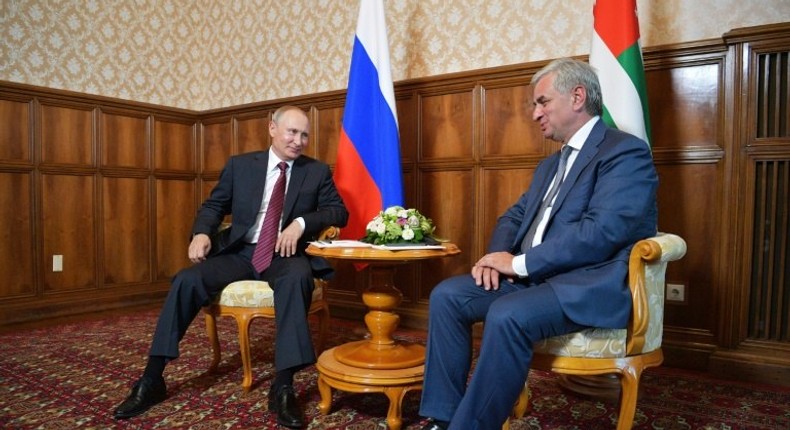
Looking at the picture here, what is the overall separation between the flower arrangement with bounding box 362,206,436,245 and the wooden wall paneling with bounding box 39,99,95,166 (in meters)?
2.97

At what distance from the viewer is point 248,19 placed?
15.4ft

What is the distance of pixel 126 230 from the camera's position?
14.7 ft

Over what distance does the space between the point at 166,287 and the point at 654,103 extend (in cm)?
396

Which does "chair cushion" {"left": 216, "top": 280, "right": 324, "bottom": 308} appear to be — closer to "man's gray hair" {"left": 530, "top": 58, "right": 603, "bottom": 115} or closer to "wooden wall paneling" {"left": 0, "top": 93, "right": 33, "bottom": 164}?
"man's gray hair" {"left": 530, "top": 58, "right": 603, "bottom": 115}

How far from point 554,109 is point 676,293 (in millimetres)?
1523

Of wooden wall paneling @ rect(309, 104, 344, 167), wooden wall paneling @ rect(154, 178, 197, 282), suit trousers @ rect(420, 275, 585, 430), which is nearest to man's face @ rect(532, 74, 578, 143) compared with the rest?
suit trousers @ rect(420, 275, 585, 430)

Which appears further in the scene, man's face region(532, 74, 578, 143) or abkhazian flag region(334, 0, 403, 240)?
abkhazian flag region(334, 0, 403, 240)

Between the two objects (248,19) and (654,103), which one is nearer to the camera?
(654,103)

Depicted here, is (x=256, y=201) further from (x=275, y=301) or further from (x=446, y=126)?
(x=446, y=126)

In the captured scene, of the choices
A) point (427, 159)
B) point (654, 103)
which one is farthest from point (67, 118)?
point (654, 103)

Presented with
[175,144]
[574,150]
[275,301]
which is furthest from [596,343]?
[175,144]

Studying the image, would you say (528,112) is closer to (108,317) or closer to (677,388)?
(677,388)

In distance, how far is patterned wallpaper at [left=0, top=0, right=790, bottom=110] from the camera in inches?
125

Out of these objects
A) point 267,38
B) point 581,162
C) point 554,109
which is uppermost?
point 267,38
